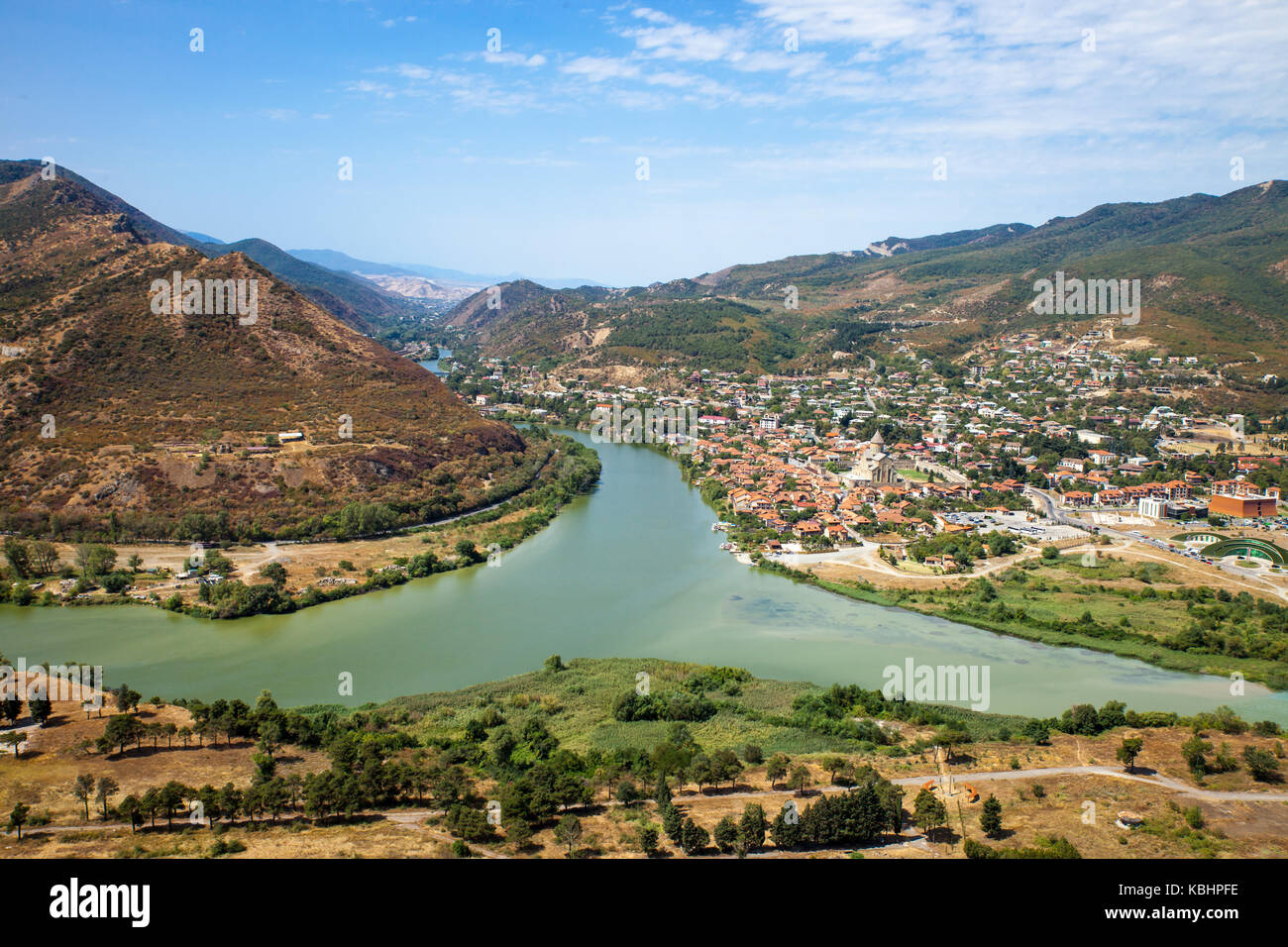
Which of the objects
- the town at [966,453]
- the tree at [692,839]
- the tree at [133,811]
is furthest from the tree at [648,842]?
the town at [966,453]

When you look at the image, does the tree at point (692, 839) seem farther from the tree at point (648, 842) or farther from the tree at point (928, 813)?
the tree at point (928, 813)

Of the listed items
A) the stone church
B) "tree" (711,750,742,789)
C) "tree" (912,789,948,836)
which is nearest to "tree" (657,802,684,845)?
"tree" (711,750,742,789)

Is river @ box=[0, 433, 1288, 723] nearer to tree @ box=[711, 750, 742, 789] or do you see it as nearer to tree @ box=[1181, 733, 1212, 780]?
tree @ box=[1181, 733, 1212, 780]

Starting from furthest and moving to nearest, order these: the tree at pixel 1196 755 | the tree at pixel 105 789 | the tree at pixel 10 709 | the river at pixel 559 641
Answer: the river at pixel 559 641 → the tree at pixel 10 709 → the tree at pixel 1196 755 → the tree at pixel 105 789

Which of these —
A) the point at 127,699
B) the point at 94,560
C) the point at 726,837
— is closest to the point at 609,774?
the point at 726,837

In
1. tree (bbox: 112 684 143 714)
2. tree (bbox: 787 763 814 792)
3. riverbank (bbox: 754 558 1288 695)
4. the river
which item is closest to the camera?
tree (bbox: 787 763 814 792)
